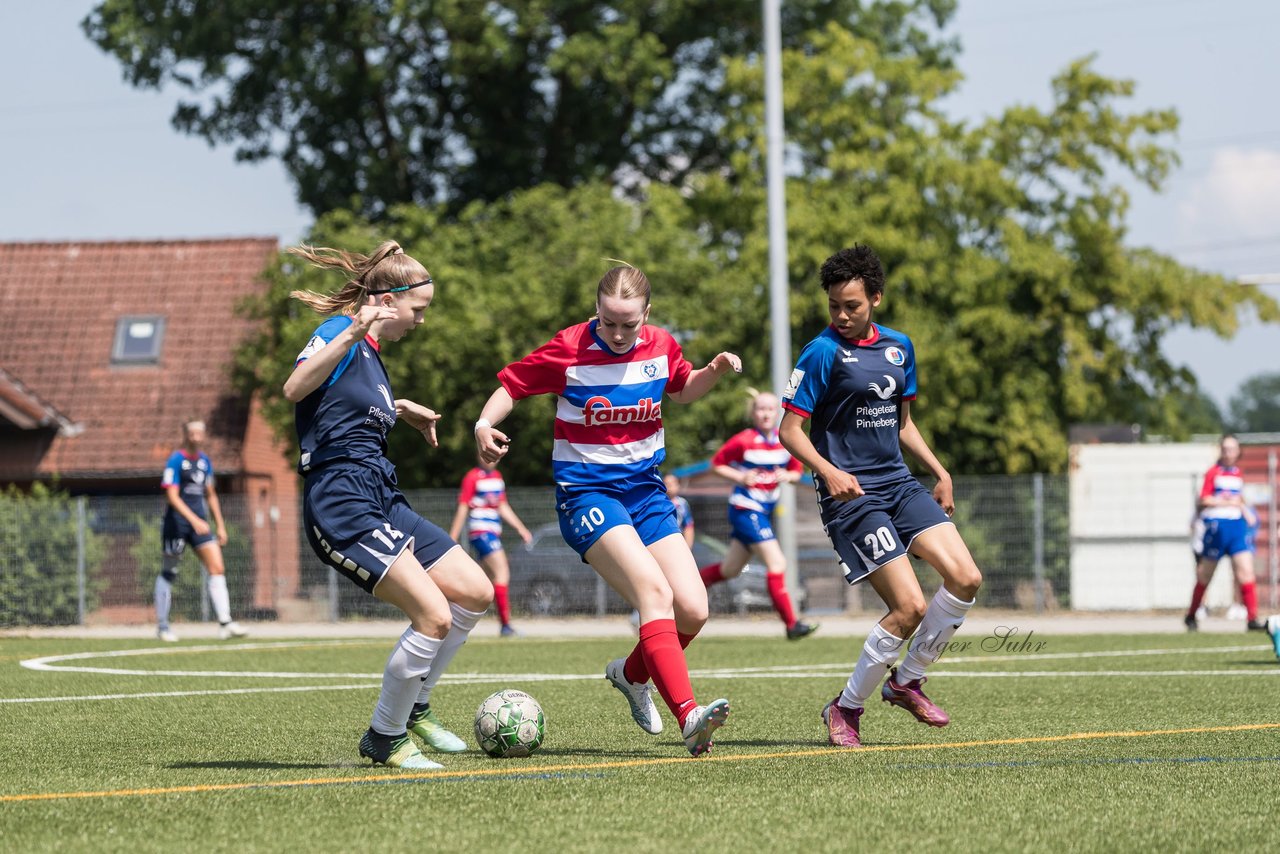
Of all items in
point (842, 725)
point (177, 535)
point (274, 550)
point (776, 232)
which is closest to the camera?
point (842, 725)

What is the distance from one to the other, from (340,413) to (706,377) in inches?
62.6

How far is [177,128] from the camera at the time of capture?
36.2 metres

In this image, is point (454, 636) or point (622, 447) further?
point (622, 447)

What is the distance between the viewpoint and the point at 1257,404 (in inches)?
7628

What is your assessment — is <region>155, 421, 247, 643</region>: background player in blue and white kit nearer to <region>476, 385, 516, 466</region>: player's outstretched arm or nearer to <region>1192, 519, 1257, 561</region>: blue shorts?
<region>1192, 519, 1257, 561</region>: blue shorts

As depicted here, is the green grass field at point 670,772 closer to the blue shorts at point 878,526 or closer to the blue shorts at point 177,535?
the blue shorts at point 878,526

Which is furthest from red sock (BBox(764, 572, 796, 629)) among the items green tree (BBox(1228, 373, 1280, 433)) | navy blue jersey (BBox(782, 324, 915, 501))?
green tree (BBox(1228, 373, 1280, 433))

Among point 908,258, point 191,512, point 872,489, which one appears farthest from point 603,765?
point 908,258

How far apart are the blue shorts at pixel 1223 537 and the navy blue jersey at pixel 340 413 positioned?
12.1 metres

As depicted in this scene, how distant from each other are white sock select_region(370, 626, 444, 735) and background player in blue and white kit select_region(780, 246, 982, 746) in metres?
1.81

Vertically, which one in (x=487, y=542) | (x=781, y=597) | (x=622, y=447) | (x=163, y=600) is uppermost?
(x=622, y=447)

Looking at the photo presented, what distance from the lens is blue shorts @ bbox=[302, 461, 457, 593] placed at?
21.2 feet

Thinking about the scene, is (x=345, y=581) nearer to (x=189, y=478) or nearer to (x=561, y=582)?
(x=561, y=582)

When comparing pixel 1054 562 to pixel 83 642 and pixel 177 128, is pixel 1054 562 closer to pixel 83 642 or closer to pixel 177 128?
pixel 83 642
